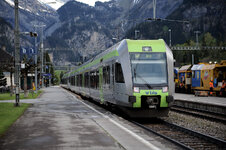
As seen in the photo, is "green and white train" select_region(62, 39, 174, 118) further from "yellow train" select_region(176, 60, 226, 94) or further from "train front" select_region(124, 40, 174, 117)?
"yellow train" select_region(176, 60, 226, 94)

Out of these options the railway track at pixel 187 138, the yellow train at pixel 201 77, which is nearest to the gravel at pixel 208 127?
the railway track at pixel 187 138

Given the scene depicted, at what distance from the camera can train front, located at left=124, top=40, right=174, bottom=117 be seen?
1372 centimetres

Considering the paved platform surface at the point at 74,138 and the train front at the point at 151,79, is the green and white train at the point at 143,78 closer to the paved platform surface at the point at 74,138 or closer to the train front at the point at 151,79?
the train front at the point at 151,79

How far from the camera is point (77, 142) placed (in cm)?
873

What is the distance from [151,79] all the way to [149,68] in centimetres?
55

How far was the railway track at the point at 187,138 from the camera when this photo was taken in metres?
9.26

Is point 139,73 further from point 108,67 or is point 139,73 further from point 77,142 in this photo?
point 77,142

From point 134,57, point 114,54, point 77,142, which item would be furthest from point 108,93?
point 77,142

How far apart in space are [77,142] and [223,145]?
407 centimetres

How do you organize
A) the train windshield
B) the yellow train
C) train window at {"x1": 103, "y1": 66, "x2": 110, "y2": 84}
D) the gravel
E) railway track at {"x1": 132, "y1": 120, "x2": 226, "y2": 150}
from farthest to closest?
1. the yellow train
2. train window at {"x1": 103, "y1": 66, "x2": 110, "y2": 84}
3. the train windshield
4. the gravel
5. railway track at {"x1": 132, "y1": 120, "x2": 226, "y2": 150}

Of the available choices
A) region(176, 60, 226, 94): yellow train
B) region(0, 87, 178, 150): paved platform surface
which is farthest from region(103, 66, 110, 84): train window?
region(176, 60, 226, 94): yellow train

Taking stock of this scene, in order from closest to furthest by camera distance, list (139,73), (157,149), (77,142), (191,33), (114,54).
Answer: (157,149) < (77,142) < (139,73) < (114,54) < (191,33)

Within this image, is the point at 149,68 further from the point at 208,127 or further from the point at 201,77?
the point at 201,77

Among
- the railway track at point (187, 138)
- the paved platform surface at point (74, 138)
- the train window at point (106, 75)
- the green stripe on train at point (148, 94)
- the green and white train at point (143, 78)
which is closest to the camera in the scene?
the paved platform surface at point (74, 138)
